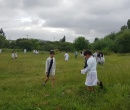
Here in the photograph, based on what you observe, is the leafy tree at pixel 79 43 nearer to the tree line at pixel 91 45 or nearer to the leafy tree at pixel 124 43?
the tree line at pixel 91 45

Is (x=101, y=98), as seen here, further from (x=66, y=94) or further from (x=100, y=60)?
(x=100, y=60)

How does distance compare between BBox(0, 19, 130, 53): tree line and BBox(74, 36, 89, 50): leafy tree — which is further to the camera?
BBox(74, 36, 89, 50): leafy tree

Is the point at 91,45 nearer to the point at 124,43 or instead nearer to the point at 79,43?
the point at 79,43

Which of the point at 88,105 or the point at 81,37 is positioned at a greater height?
the point at 81,37

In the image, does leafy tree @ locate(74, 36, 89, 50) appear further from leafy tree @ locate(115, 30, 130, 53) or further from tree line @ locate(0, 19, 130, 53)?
leafy tree @ locate(115, 30, 130, 53)

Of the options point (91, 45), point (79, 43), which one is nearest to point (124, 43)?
point (79, 43)

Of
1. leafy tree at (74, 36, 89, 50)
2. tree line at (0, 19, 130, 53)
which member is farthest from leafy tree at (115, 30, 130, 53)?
leafy tree at (74, 36, 89, 50)

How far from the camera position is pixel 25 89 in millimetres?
11961

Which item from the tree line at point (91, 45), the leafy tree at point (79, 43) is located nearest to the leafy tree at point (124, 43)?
the tree line at point (91, 45)

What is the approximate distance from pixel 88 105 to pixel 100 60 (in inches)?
810

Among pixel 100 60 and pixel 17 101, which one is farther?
pixel 100 60

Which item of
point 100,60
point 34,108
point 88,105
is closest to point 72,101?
point 88,105

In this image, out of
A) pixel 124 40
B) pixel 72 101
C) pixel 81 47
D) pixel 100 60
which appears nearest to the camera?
pixel 72 101

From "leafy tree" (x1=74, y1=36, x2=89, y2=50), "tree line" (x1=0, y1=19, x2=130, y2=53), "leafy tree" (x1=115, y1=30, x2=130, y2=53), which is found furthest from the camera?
"leafy tree" (x1=74, y1=36, x2=89, y2=50)
